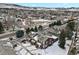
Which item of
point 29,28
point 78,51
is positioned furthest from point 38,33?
point 78,51

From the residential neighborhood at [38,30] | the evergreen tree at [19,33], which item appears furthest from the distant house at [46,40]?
the evergreen tree at [19,33]

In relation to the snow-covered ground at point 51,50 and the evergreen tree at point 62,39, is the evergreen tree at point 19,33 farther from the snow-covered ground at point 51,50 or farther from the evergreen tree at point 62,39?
the evergreen tree at point 62,39

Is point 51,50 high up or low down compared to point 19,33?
down

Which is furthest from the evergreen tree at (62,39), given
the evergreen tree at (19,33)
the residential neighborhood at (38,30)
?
the evergreen tree at (19,33)

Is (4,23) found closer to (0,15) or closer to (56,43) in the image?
(0,15)

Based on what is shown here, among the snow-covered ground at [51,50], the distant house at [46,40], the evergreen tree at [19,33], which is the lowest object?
the snow-covered ground at [51,50]

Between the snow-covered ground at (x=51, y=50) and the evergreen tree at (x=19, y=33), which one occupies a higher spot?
the evergreen tree at (x=19, y=33)

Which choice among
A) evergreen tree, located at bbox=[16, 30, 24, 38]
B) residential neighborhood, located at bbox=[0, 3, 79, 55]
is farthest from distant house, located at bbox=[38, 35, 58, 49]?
evergreen tree, located at bbox=[16, 30, 24, 38]

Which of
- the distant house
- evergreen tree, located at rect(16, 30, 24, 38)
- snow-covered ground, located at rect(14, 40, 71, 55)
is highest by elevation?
evergreen tree, located at rect(16, 30, 24, 38)

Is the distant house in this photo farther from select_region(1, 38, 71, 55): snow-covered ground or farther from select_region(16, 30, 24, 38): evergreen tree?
select_region(16, 30, 24, 38): evergreen tree

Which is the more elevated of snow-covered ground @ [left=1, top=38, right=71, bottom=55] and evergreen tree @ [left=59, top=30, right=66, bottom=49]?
evergreen tree @ [left=59, top=30, right=66, bottom=49]

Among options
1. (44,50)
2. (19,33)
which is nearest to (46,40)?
(44,50)

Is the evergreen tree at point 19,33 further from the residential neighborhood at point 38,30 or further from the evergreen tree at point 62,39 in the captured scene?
the evergreen tree at point 62,39

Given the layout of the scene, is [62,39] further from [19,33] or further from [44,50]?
[19,33]
